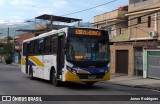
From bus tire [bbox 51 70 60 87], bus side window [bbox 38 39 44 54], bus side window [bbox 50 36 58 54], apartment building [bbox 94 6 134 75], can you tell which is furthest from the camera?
apartment building [bbox 94 6 134 75]

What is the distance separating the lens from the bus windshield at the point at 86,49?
57.7ft

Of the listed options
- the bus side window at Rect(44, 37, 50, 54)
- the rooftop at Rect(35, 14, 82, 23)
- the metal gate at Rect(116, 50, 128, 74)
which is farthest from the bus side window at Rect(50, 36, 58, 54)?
the rooftop at Rect(35, 14, 82, 23)

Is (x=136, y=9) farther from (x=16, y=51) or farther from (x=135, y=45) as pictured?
(x=16, y=51)

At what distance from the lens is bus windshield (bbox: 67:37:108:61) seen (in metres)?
17.6

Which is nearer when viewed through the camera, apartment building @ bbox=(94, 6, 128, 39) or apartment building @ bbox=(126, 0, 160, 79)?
apartment building @ bbox=(126, 0, 160, 79)

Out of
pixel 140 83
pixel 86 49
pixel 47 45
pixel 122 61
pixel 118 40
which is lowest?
pixel 140 83

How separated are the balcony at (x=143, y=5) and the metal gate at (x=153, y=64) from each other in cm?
416

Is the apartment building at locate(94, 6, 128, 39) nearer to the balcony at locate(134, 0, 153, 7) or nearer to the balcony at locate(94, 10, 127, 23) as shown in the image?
the balcony at locate(94, 10, 127, 23)

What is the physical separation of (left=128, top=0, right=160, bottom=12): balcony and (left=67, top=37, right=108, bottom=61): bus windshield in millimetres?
13294

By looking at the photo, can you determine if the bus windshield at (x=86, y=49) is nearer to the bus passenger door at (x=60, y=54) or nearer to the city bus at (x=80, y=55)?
the city bus at (x=80, y=55)

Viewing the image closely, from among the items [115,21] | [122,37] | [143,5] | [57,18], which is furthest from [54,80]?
[57,18]

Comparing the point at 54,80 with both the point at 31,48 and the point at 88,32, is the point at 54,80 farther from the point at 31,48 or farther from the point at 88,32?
the point at 31,48

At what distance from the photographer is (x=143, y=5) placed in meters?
32.1

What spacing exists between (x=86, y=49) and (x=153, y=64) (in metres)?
12.9
